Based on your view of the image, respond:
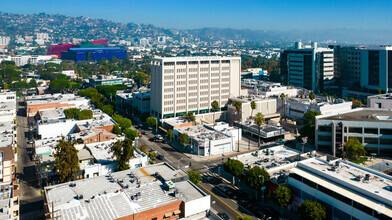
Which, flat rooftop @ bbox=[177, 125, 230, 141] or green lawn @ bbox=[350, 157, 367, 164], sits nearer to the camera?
green lawn @ bbox=[350, 157, 367, 164]

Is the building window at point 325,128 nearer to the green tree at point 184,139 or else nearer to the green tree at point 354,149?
the green tree at point 354,149

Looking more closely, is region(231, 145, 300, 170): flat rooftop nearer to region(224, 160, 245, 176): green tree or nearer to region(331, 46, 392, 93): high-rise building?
region(224, 160, 245, 176): green tree

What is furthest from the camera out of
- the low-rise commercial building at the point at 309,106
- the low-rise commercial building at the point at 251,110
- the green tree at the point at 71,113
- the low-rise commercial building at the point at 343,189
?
the low-rise commercial building at the point at 251,110

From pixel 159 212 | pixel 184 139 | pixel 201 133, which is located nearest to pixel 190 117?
pixel 201 133

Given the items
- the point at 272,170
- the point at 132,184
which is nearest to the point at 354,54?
the point at 272,170

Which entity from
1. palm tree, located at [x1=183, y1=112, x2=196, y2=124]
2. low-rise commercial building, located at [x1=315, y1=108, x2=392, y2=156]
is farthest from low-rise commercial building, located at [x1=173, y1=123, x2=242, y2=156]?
low-rise commercial building, located at [x1=315, y1=108, x2=392, y2=156]

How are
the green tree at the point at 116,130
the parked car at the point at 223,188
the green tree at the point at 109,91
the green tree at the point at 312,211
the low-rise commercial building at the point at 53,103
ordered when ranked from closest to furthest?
the green tree at the point at 312,211, the parked car at the point at 223,188, the green tree at the point at 116,130, the low-rise commercial building at the point at 53,103, the green tree at the point at 109,91

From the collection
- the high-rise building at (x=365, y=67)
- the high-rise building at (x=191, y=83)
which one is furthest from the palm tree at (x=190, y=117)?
the high-rise building at (x=365, y=67)
